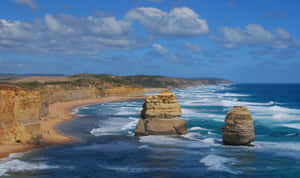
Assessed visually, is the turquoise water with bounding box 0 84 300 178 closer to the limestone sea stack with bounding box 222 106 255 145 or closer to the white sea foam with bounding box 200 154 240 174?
the white sea foam with bounding box 200 154 240 174

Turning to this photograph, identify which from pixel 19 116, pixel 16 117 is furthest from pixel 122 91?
pixel 16 117

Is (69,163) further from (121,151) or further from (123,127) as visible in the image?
(123,127)

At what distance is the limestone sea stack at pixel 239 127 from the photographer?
21312 millimetres

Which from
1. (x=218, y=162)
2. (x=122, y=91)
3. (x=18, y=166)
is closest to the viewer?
(x=18, y=166)

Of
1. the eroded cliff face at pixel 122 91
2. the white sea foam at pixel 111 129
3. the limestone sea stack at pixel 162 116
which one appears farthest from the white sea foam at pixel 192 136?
the eroded cliff face at pixel 122 91

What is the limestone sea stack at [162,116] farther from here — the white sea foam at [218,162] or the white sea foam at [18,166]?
the white sea foam at [18,166]

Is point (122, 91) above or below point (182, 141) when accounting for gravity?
above

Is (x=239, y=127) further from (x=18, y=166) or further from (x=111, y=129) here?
(x=111, y=129)

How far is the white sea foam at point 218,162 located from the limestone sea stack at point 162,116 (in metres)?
6.68

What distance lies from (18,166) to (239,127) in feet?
45.6

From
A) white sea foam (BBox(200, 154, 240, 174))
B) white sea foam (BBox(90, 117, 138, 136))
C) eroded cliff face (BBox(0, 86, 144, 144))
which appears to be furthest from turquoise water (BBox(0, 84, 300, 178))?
eroded cliff face (BBox(0, 86, 144, 144))

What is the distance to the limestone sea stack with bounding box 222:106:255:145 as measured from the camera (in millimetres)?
21312

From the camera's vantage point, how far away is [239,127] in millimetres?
21312

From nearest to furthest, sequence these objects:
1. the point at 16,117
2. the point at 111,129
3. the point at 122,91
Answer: the point at 16,117 → the point at 111,129 → the point at 122,91
